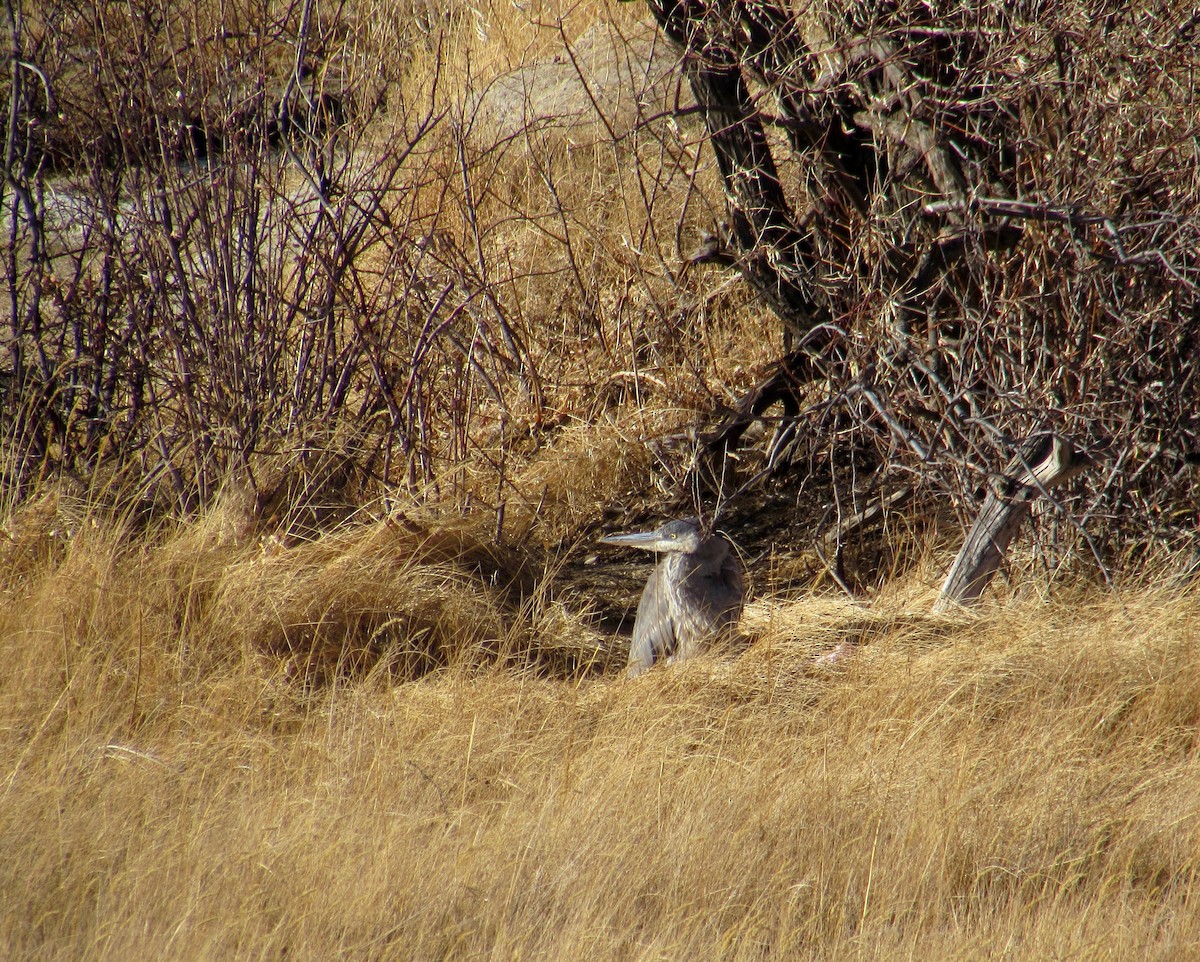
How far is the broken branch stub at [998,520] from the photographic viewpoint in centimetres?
438

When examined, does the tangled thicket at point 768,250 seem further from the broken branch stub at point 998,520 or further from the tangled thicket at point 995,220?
the broken branch stub at point 998,520

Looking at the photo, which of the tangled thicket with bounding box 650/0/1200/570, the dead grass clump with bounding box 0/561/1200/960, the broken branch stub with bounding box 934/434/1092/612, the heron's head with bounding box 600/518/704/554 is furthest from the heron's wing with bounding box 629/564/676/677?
the broken branch stub with bounding box 934/434/1092/612

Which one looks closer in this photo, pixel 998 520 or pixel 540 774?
pixel 540 774

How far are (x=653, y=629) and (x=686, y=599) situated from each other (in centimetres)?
18

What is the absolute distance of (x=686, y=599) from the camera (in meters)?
→ 4.38

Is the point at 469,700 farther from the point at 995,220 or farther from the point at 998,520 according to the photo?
the point at 995,220

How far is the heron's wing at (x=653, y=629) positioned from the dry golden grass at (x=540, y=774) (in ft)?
0.88

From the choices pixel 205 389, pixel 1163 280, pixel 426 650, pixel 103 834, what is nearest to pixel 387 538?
pixel 426 650

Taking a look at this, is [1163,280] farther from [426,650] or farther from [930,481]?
[426,650]

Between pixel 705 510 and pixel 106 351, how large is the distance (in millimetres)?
2866

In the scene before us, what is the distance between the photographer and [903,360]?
4.82 m

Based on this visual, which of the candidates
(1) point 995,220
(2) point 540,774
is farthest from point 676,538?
(1) point 995,220

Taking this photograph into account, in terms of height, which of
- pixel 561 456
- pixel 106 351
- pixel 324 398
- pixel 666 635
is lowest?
pixel 666 635

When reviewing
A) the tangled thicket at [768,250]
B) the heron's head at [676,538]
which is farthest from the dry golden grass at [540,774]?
the tangled thicket at [768,250]
